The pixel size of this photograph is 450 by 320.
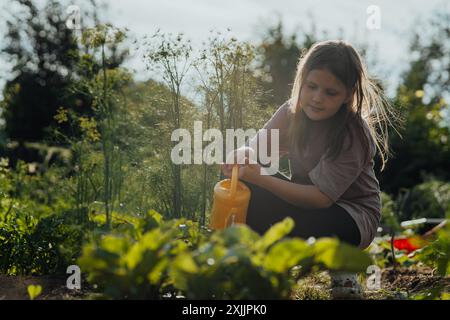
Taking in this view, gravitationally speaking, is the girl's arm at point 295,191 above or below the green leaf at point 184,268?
above

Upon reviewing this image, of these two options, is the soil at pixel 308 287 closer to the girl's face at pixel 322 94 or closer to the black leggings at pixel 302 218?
the black leggings at pixel 302 218

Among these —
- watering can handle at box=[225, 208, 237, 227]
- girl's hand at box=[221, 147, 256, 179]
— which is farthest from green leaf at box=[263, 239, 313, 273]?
girl's hand at box=[221, 147, 256, 179]

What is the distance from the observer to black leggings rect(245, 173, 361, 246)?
2.41 metres

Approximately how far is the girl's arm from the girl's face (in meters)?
0.33

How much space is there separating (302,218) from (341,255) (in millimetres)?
1184

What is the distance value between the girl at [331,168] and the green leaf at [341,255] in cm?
103

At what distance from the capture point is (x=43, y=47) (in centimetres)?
741

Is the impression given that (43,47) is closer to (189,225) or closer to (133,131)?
(133,131)

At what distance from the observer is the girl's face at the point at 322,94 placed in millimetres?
2432

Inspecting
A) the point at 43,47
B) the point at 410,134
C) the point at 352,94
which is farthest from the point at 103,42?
the point at 410,134

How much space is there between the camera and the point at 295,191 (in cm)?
237

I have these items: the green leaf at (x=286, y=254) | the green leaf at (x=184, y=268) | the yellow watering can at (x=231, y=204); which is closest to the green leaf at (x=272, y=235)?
the green leaf at (x=286, y=254)

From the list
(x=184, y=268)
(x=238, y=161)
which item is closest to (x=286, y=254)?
(x=184, y=268)
